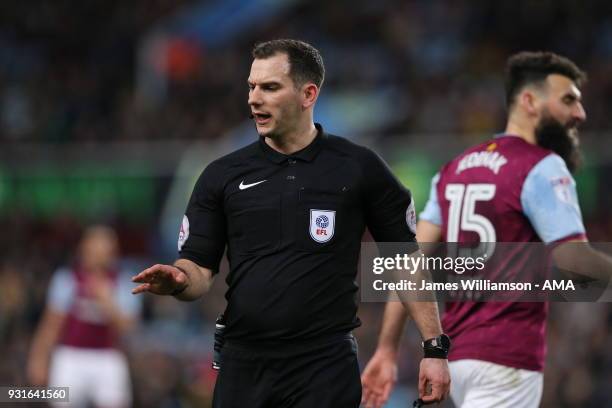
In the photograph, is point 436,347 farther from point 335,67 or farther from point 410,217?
point 335,67

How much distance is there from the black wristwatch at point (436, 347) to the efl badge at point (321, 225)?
0.62 meters

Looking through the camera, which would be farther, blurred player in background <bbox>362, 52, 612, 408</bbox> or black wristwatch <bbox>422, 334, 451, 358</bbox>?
blurred player in background <bbox>362, 52, 612, 408</bbox>

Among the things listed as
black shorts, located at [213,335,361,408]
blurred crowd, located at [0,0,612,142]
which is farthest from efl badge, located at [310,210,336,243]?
blurred crowd, located at [0,0,612,142]

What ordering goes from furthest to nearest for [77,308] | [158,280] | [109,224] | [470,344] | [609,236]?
[109,224], [609,236], [77,308], [470,344], [158,280]

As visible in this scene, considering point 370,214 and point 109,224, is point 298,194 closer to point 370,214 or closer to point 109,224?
point 370,214

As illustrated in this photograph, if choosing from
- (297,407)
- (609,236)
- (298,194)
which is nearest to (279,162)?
(298,194)

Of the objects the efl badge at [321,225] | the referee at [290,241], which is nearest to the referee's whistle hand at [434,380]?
the referee at [290,241]

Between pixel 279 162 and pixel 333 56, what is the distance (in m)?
15.4

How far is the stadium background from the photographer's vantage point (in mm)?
13883

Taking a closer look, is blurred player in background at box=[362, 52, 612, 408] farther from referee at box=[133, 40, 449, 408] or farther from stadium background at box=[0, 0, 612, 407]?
stadium background at box=[0, 0, 612, 407]

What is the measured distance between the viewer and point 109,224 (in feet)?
54.0

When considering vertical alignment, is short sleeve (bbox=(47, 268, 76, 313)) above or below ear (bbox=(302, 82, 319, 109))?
below

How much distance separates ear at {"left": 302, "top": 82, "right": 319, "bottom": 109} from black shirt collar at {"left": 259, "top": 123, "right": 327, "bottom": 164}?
168mm

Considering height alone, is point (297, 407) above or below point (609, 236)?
below
